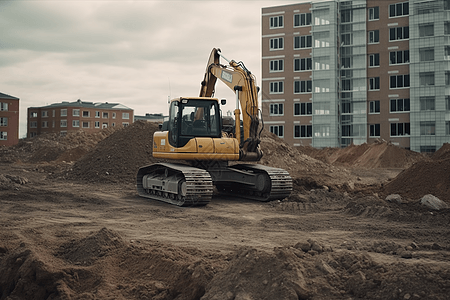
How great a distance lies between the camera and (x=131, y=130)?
2461cm

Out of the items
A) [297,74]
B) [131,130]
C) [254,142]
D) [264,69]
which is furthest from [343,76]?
[254,142]

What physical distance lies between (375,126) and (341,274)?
172 ft

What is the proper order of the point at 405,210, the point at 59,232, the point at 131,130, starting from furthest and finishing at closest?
the point at 131,130 → the point at 405,210 → the point at 59,232

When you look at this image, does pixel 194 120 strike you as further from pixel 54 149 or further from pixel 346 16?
pixel 346 16

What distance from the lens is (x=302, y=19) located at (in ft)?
190

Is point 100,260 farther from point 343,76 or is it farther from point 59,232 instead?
point 343,76

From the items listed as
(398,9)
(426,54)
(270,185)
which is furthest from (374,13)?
(270,185)

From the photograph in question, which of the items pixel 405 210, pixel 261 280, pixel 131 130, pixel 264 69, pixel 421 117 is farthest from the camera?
pixel 264 69

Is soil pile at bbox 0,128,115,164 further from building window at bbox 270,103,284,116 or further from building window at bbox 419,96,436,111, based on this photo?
building window at bbox 419,96,436,111

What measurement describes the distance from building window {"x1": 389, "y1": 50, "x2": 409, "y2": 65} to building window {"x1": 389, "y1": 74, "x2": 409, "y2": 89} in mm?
1697

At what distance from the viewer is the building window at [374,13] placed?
179ft

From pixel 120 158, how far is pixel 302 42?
41631 millimetres

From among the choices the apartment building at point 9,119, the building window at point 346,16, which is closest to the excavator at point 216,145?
the building window at point 346,16

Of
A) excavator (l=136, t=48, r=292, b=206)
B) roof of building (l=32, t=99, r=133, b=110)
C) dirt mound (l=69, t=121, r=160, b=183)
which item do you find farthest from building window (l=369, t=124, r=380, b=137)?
roof of building (l=32, t=99, r=133, b=110)
